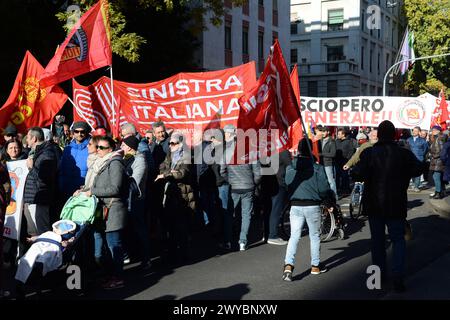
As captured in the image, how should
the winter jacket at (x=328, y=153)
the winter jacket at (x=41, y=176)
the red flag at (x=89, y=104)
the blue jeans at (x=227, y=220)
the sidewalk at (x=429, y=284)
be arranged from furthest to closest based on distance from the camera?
1. the winter jacket at (x=328, y=153)
2. the red flag at (x=89, y=104)
3. the blue jeans at (x=227, y=220)
4. the winter jacket at (x=41, y=176)
5. the sidewalk at (x=429, y=284)

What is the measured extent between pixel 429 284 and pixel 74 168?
4503mm

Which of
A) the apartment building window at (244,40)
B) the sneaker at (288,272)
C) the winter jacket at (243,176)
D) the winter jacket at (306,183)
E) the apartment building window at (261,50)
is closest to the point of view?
the sneaker at (288,272)

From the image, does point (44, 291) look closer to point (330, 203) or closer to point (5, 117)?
point (5, 117)

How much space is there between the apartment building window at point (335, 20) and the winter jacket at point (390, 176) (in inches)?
1703

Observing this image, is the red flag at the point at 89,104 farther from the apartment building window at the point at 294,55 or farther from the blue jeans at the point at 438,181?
the apartment building window at the point at 294,55

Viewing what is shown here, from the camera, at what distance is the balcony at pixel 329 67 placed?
4562 centimetres

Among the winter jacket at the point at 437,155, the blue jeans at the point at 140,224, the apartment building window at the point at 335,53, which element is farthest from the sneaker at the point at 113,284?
the apartment building window at the point at 335,53

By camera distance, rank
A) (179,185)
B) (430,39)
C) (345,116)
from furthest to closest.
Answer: (430,39) < (345,116) < (179,185)

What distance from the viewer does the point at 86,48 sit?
948 centimetres

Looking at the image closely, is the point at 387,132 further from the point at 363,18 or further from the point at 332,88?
the point at 363,18

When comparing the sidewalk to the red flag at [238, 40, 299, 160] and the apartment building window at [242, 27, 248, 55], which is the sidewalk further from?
the apartment building window at [242, 27, 248, 55]

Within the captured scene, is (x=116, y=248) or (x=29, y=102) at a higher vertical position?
(x=29, y=102)

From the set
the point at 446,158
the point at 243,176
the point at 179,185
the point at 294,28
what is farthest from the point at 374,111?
the point at 294,28

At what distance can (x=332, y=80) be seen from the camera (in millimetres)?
46156
